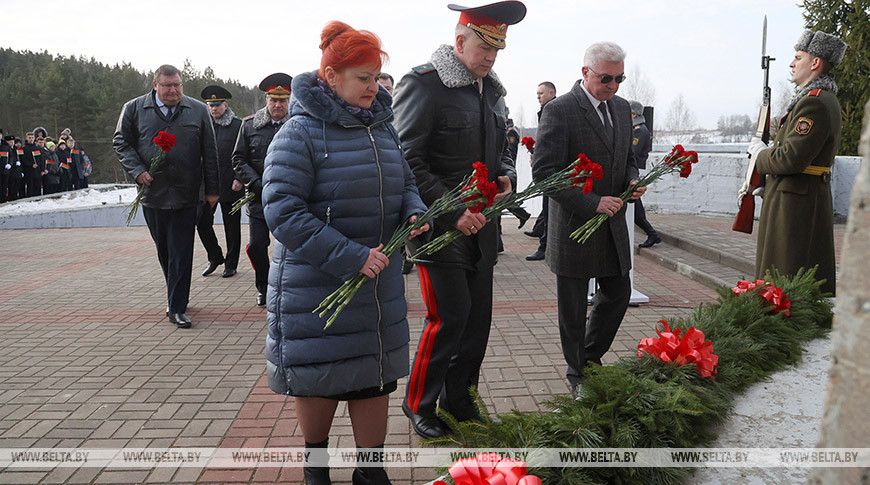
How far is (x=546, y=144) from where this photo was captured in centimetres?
362

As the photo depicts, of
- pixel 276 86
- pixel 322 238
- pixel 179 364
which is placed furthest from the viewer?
pixel 276 86

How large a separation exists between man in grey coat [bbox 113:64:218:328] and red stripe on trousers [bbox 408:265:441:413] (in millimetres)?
3195

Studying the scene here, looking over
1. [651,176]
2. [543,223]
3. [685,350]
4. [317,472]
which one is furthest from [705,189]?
[317,472]

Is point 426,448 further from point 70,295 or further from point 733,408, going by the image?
point 70,295

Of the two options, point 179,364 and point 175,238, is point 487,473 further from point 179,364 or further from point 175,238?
point 175,238

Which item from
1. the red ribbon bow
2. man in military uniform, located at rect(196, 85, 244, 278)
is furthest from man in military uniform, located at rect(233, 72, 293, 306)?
the red ribbon bow

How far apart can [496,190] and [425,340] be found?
895 millimetres

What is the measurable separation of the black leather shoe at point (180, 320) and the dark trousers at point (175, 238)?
101 millimetres

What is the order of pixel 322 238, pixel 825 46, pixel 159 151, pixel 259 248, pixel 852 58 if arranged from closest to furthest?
1. pixel 322 238
2. pixel 825 46
3. pixel 159 151
4. pixel 259 248
5. pixel 852 58

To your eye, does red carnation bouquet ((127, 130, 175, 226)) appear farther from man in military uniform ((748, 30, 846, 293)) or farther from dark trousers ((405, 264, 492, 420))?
man in military uniform ((748, 30, 846, 293))

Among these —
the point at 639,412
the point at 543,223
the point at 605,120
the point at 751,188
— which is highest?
the point at 605,120

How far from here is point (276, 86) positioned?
6.14 meters

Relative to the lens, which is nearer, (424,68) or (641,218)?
(424,68)

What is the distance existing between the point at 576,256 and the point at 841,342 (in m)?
2.77
